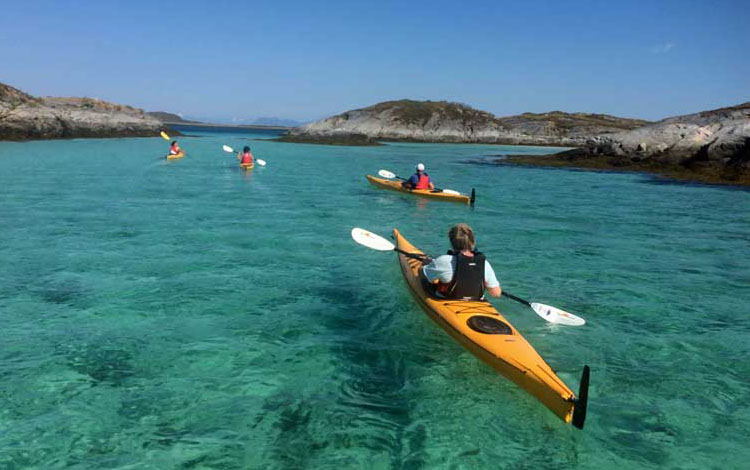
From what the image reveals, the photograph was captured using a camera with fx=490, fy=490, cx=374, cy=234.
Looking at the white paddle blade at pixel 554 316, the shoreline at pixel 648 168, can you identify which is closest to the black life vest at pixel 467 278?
the white paddle blade at pixel 554 316

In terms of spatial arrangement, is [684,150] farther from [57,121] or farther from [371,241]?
[57,121]

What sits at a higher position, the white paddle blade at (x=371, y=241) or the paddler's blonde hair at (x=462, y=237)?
the paddler's blonde hair at (x=462, y=237)

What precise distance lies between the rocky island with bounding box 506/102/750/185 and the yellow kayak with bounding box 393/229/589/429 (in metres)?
27.8

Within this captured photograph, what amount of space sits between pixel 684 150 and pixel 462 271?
33.9 m

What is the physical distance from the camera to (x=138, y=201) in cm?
1842

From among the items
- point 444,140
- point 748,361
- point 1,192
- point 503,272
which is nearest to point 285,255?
point 503,272

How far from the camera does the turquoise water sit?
189 inches

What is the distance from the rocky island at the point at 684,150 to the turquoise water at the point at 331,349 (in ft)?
58.4

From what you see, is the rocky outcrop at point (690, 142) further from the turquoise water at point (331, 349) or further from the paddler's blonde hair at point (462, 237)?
the paddler's blonde hair at point (462, 237)

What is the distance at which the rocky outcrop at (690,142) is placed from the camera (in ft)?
99.2

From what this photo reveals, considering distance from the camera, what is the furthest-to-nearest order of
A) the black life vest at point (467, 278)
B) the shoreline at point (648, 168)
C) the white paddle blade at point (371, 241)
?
the shoreline at point (648, 168)
the white paddle blade at point (371, 241)
the black life vest at point (467, 278)

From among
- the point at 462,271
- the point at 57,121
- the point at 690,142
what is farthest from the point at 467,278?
the point at 57,121

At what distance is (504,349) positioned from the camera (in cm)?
575

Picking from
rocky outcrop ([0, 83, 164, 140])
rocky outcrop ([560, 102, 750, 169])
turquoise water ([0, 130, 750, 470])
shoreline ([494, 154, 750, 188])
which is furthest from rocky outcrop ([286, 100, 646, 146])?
turquoise water ([0, 130, 750, 470])
